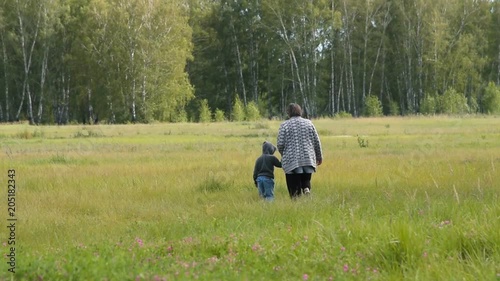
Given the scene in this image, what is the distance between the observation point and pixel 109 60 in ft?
169

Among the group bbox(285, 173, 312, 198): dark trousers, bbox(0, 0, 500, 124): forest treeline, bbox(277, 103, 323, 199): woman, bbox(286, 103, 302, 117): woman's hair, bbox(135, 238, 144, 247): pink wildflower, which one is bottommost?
bbox(135, 238, 144, 247): pink wildflower

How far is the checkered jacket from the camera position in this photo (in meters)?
9.30

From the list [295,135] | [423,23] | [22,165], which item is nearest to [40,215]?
[295,135]

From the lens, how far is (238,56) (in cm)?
5991

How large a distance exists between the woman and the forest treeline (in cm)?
4125

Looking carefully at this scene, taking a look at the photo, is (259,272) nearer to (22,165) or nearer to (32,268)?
(32,268)

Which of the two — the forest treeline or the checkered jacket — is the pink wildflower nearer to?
the checkered jacket

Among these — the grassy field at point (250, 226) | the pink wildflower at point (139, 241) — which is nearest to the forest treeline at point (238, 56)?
the grassy field at point (250, 226)

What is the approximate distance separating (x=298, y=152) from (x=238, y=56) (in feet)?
169

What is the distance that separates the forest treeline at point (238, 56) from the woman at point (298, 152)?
4125 centimetres

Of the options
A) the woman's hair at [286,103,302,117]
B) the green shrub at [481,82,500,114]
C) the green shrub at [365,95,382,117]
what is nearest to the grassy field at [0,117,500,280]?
the woman's hair at [286,103,302,117]

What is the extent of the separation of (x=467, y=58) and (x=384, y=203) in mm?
52648

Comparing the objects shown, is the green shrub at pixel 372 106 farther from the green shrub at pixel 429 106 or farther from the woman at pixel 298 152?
the woman at pixel 298 152

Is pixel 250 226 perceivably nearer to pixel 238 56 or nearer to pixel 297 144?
pixel 297 144
